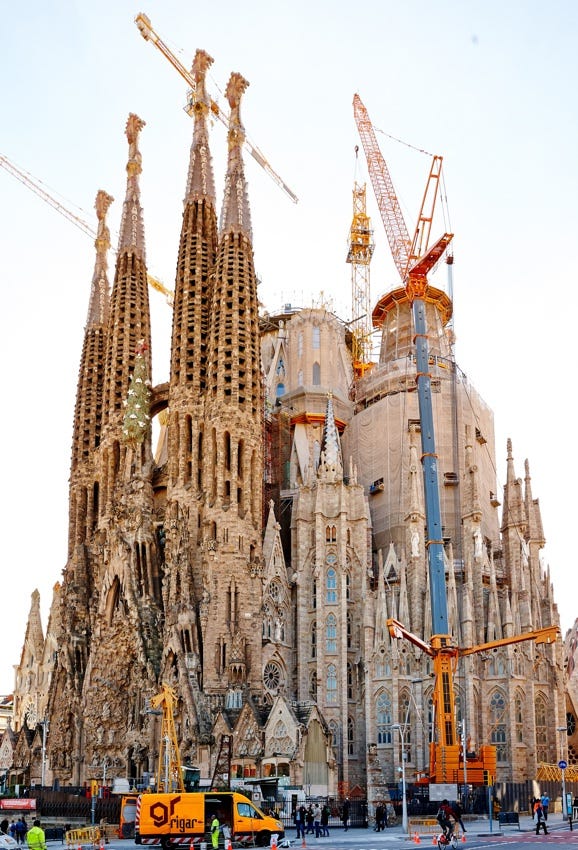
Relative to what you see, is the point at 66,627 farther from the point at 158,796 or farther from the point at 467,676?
the point at 158,796

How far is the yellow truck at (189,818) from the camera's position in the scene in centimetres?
3550

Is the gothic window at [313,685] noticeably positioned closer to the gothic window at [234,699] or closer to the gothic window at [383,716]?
the gothic window at [383,716]

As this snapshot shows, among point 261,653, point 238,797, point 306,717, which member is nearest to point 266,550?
point 261,653

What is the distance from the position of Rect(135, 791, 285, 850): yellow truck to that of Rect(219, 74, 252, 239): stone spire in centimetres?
5283

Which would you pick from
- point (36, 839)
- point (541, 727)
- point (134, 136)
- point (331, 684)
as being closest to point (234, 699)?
point (331, 684)

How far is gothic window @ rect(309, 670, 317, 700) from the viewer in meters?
71.8

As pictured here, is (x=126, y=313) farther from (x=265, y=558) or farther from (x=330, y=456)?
(x=265, y=558)

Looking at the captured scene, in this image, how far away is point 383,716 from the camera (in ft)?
227

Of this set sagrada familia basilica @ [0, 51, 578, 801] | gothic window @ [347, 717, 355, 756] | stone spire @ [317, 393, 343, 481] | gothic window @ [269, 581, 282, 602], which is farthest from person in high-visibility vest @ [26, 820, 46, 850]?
stone spire @ [317, 393, 343, 481]

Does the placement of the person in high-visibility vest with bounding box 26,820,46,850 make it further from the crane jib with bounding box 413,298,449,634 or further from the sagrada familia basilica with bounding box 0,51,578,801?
the crane jib with bounding box 413,298,449,634

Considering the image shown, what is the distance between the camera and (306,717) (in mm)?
67938

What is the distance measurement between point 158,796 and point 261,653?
113 feet

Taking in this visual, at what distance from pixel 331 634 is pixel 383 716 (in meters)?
6.56

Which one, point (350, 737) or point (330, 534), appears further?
point (330, 534)
